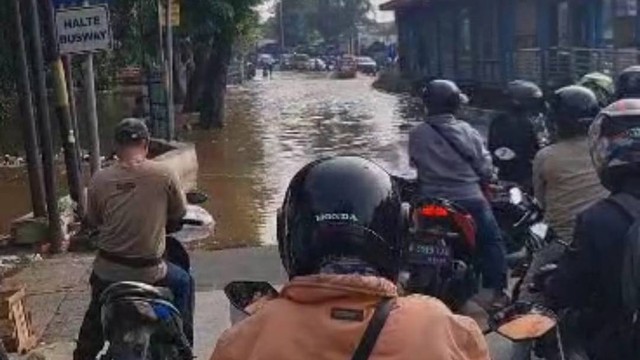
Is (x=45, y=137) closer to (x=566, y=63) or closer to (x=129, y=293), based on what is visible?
(x=129, y=293)

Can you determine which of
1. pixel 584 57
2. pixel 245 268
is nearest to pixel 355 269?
pixel 245 268

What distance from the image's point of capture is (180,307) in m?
5.41

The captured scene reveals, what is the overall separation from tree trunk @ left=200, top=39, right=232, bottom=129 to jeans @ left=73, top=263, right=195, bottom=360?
21161 millimetres

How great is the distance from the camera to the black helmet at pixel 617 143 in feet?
11.3

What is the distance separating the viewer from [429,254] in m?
6.20

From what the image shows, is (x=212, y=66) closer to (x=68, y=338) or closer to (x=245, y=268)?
(x=245, y=268)

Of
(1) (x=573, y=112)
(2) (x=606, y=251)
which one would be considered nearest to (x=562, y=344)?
(2) (x=606, y=251)

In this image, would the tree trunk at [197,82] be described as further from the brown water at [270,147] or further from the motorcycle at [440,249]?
the motorcycle at [440,249]

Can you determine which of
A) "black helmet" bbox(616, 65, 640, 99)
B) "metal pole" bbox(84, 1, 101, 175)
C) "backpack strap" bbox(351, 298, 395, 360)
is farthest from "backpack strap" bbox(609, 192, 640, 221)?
"metal pole" bbox(84, 1, 101, 175)

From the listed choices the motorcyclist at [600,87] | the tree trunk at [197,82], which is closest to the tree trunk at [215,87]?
the tree trunk at [197,82]

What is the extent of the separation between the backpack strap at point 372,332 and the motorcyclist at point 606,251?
1.52 metres

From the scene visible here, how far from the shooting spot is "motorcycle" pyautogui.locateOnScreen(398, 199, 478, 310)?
20.3 ft

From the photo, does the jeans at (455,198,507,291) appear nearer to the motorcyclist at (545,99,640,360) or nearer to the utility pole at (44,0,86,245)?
the motorcyclist at (545,99,640,360)

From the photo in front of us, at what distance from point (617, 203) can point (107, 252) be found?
2.79 meters
